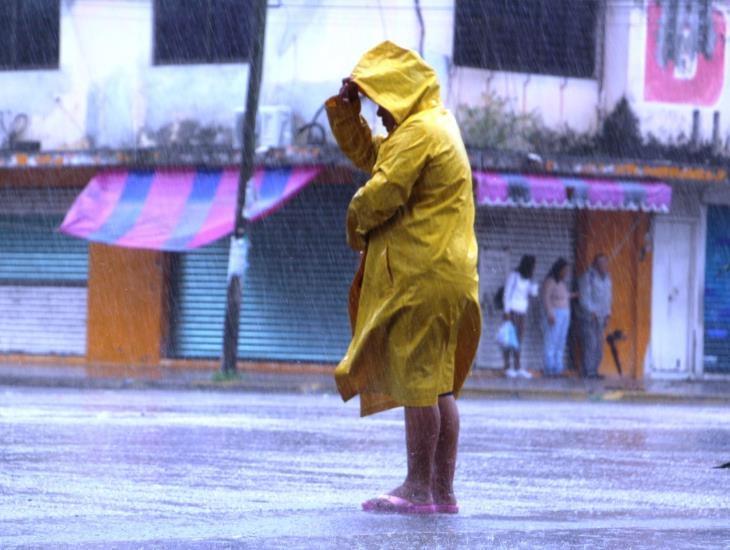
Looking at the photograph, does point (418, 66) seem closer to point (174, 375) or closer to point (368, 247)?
point (368, 247)

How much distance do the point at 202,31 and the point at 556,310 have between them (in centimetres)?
656

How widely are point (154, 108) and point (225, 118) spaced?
1182 millimetres

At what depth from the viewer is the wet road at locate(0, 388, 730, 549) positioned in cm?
538

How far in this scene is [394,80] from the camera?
623 cm

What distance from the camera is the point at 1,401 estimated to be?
14836 mm

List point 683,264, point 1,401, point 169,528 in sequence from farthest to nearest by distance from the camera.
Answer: point 683,264
point 1,401
point 169,528

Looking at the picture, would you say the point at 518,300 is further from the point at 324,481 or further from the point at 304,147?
the point at 324,481

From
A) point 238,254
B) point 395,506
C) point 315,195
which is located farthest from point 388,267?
point 315,195

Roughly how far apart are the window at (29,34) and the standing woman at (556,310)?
8.21 m

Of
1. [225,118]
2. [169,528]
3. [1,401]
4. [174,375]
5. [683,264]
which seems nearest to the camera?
[169,528]

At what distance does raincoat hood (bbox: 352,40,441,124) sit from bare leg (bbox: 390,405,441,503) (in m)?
1.06

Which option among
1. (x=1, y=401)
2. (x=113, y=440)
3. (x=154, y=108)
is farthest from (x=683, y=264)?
(x=113, y=440)

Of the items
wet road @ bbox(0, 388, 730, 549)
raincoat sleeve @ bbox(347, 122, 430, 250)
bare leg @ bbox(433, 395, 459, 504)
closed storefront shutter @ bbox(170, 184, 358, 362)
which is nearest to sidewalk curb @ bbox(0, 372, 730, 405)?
closed storefront shutter @ bbox(170, 184, 358, 362)

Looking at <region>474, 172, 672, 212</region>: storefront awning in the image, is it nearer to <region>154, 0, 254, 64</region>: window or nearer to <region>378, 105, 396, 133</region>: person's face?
<region>154, 0, 254, 64</region>: window
